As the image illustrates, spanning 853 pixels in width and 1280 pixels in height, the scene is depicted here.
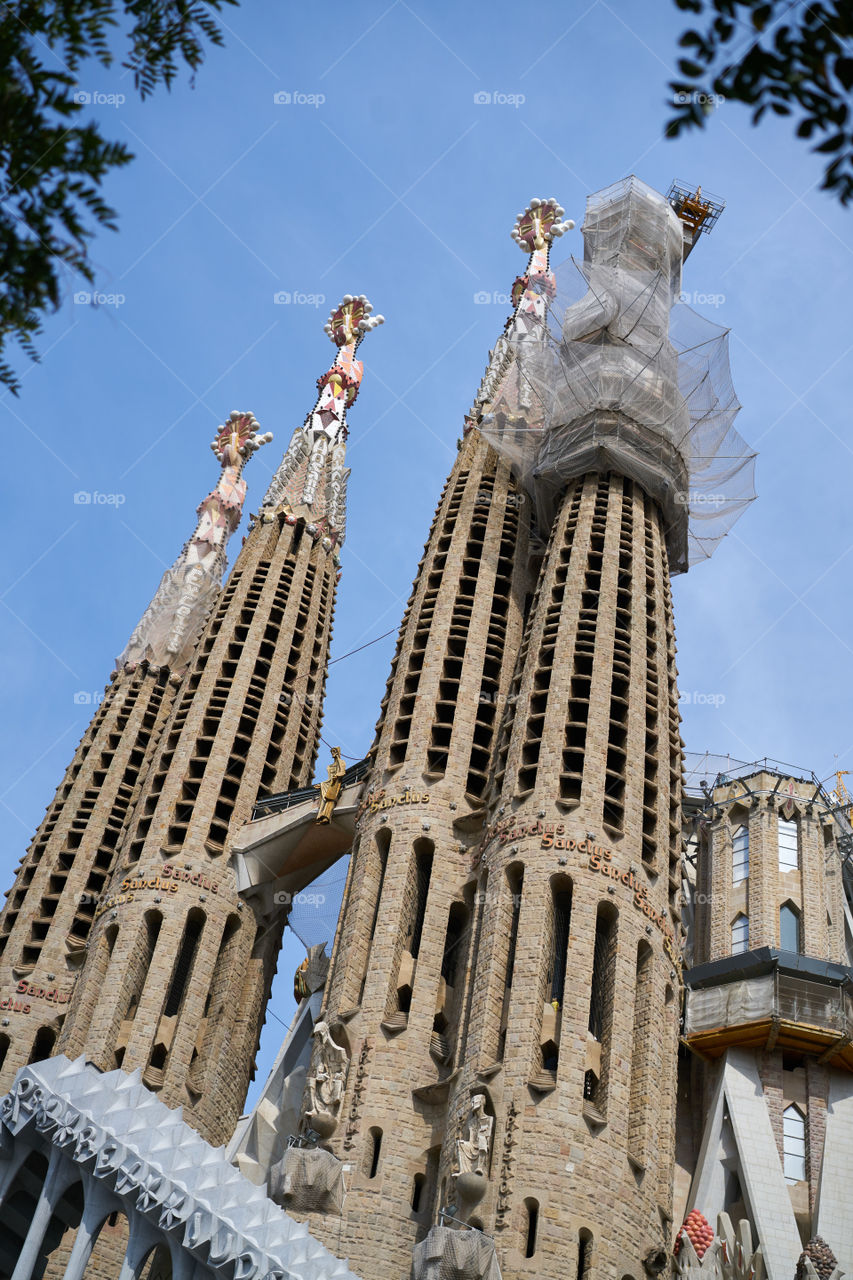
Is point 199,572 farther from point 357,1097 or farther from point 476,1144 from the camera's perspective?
point 476,1144

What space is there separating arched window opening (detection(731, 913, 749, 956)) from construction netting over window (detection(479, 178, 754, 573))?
983cm

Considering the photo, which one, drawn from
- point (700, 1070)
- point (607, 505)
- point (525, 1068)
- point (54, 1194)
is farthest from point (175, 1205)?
point (607, 505)

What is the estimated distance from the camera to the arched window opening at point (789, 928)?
40.1 meters

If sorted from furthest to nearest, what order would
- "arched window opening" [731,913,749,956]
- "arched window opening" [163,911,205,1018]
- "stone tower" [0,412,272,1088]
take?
"stone tower" [0,412,272,1088] → "arched window opening" [731,913,749,956] → "arched window opening" [163,911,205,1018]

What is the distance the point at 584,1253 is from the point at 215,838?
18645mm

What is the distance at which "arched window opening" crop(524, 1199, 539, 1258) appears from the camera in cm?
2659

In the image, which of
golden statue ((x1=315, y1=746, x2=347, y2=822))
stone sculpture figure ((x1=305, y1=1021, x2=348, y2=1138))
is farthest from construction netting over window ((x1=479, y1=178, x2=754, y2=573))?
stone sculpture figure ((x1=305, y1=1021, x2=348, y2=1138))

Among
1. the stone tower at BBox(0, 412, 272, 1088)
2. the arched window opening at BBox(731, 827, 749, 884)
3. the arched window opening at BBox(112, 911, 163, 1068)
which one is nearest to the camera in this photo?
the arched window opening at BBox(112, 911, 163, 1068)

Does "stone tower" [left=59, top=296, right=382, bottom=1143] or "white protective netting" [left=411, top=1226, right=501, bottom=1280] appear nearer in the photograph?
"white protective netting" [left=411, top=1226, right=501, bottom=1280]

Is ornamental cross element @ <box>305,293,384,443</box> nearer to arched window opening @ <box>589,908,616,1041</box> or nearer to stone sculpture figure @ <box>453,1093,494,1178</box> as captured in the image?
arched window opening @ <box>589,908,616,1041</box>

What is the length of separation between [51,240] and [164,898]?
35.4 meters

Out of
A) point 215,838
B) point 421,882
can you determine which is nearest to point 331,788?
point 215,838

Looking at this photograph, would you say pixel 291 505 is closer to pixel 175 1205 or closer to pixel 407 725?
pixel 407 725

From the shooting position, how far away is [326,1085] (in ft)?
104
